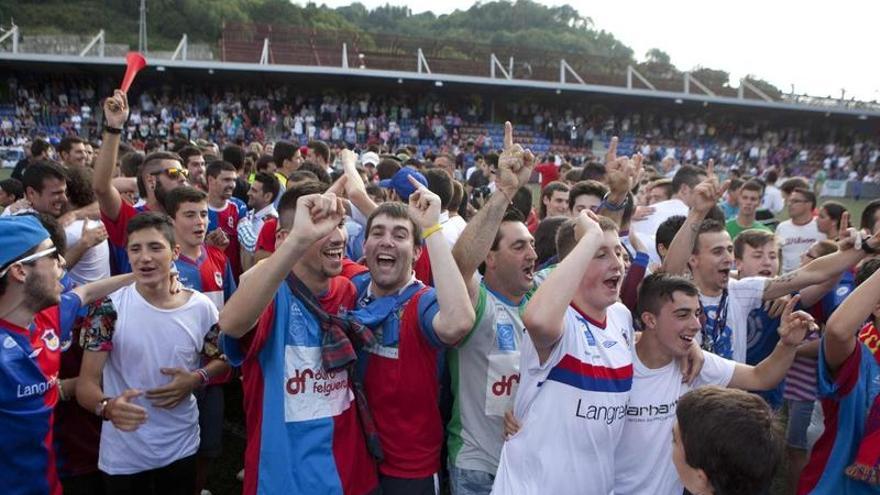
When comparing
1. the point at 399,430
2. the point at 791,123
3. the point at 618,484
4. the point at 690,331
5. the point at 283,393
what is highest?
the point at 791,123

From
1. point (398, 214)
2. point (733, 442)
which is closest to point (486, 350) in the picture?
point (398, 214)

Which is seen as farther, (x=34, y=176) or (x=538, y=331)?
(x=34, y=176)

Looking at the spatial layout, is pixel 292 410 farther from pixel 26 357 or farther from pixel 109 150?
pixel 109 150

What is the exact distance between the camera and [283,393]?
2.55 metres

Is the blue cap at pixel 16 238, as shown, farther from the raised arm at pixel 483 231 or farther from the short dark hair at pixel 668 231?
the short dark hair at pixel 668 231

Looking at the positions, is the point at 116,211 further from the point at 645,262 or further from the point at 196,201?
the point at 645,262

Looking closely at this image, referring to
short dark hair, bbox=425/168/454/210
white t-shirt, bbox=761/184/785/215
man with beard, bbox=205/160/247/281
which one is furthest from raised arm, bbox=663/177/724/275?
white t-shirt, bbox=761/184/785/215

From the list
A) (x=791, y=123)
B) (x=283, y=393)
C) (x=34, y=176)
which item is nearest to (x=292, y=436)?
(x=283, y=393)

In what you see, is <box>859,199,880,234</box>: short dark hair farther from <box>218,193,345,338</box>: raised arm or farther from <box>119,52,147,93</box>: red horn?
<box>119,52,147,93</box>: red horn

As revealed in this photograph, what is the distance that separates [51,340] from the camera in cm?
297

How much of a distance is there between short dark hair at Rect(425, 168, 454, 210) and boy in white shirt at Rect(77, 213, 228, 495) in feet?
7.06

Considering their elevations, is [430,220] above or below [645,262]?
above

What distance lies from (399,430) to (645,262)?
169cm

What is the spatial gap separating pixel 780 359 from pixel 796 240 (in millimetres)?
4891
